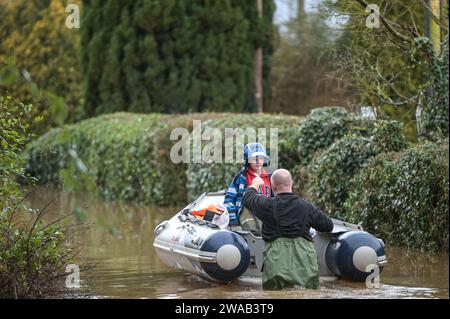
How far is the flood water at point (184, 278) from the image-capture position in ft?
33.3

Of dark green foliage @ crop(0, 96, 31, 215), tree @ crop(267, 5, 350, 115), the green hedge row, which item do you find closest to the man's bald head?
the green hedge row

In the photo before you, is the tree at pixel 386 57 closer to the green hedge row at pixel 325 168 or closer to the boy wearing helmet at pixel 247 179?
the green hedge row at pixel 325 168

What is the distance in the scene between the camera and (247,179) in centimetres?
1121

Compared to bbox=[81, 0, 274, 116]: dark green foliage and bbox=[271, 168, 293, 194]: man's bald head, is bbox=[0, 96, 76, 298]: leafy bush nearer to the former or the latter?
bbox=[271, 168, 293, 194]: man's bald head

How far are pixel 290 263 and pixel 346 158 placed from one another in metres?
5.82

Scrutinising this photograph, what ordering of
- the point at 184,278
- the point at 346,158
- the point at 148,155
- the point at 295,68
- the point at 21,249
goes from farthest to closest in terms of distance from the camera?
the point at 295,68 < the point at 148,155 < the point at 346,158 < the point at 184,278 < the point at 21,249

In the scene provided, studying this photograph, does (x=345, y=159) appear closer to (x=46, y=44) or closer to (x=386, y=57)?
(x=386, y=57)

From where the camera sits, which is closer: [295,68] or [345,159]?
[345,159]

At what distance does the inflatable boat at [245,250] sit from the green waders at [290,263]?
19.4 inches

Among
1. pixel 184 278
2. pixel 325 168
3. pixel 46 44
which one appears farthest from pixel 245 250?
pixel 46 44
